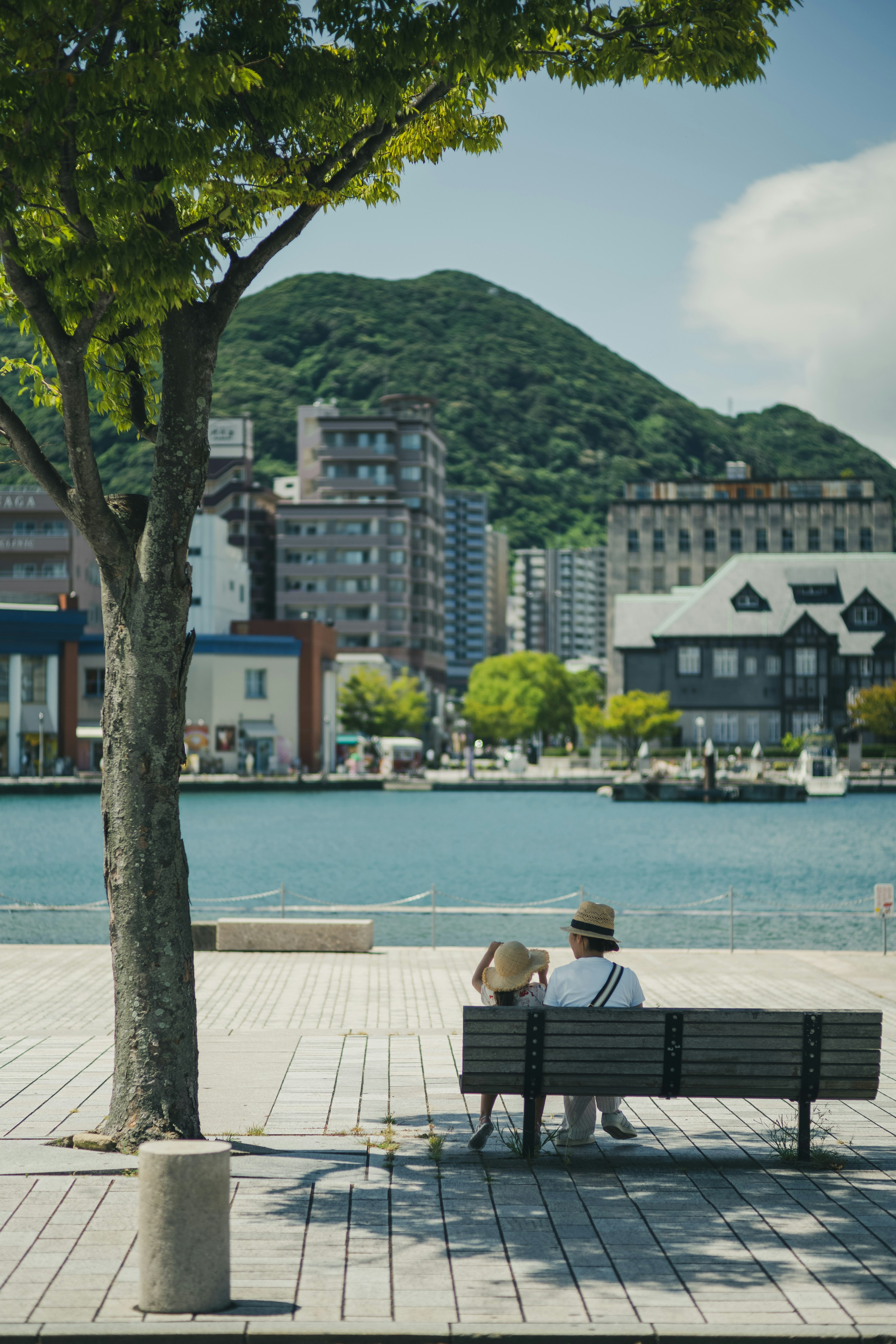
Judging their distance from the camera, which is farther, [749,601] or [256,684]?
[749,601]

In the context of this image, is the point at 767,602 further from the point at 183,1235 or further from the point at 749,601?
the point at 183,1235

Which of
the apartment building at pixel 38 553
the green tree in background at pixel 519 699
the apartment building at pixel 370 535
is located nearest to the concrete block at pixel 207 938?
the apartment building at pixel 38 553

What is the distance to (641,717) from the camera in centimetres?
10794

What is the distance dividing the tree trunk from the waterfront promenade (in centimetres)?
42

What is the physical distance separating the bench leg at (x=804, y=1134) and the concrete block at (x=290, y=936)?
1028 cm

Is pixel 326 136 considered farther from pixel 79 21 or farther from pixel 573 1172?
pixel 573 1172

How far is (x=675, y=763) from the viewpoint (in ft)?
357

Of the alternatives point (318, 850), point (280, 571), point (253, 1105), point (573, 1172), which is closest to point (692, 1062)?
point (573, 1172)

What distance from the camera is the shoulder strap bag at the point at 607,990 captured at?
7.91 metres

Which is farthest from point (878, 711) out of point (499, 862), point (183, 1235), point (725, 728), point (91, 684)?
point (183, 1235)

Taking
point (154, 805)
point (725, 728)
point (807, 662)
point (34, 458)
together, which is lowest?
point (725, 728)

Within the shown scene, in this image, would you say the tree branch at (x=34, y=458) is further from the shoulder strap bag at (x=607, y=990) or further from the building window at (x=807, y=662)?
the building window at (x=807, y=662)

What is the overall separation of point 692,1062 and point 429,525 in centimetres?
14202

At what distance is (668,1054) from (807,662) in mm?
109435
